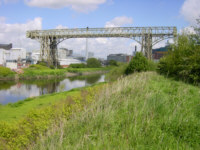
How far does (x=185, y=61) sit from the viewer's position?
14.7 m

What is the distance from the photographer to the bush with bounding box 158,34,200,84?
44.5ft

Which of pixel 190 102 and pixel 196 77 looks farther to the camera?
pixel 196 77

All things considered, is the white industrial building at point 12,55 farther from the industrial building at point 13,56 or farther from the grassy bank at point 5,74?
the grassy bank at point 5,74

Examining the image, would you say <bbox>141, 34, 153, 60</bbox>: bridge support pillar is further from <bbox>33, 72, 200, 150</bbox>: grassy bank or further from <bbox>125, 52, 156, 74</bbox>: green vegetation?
<bbox>33, 72, 200, 150</bbox>: grassy bank

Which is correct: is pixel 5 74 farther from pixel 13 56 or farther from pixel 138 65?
pixel 13 56

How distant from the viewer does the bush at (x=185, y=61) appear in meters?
13.5

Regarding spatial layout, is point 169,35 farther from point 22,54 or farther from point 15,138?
point 22,54

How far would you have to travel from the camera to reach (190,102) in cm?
641

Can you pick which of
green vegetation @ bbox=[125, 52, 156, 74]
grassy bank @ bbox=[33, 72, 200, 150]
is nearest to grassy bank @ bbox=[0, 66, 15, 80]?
green vegetation @ bbox=[125, 52, 156, 74]

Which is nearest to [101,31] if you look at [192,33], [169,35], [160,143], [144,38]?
[144,38]

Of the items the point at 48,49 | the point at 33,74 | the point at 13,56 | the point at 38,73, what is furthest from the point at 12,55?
the point at 33,74

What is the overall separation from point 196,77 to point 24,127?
11061 millimetres

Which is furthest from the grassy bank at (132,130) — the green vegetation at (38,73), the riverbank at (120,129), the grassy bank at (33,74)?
the green vegetation at (38,73)

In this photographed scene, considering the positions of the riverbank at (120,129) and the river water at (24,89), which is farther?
the river water at (24,89)
